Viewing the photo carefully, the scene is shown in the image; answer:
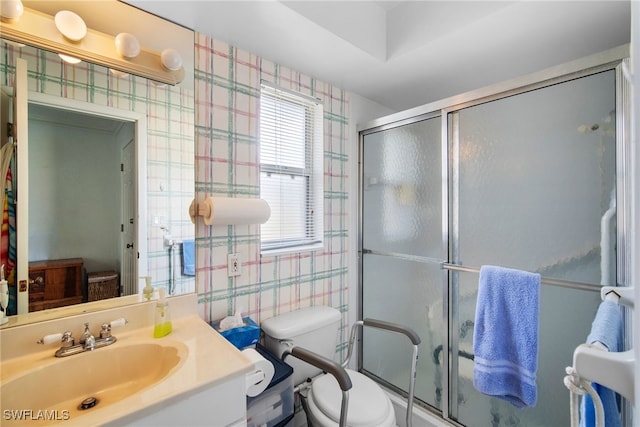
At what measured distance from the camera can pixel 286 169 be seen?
5.71ft

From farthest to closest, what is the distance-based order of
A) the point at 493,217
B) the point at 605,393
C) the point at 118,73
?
the point at 493,217 < the point at 118,73 < the point at 605,393

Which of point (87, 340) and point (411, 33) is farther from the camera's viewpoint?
point (411, 33)

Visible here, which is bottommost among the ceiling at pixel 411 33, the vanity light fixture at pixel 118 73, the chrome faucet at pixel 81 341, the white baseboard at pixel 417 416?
the white baseboard at pixel 417 416

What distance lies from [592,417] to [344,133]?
5.68 feet

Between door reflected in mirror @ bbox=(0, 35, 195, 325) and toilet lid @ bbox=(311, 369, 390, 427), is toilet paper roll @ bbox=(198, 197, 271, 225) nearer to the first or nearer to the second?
door reflected in mirror @ bbox=(0, 35, 195, 325)

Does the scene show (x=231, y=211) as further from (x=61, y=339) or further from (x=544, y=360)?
(x=544, y=360)

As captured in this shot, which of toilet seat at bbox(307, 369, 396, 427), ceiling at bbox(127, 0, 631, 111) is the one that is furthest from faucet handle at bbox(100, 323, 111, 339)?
ceiling at bbox(127, 0, 631, 111)

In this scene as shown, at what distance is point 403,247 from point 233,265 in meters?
1.06

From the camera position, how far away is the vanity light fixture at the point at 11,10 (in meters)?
0.91

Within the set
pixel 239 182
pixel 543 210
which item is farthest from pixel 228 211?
pixel 543 210

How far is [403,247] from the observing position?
1816 mm

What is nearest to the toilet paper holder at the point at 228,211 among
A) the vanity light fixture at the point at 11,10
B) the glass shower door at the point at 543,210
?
the vanity light fixture at the point at 11,10

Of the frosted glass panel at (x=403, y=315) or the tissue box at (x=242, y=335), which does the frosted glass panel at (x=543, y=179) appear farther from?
the tissue box at (x=242, y=335)

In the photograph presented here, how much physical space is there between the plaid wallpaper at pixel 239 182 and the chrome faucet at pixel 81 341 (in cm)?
38
